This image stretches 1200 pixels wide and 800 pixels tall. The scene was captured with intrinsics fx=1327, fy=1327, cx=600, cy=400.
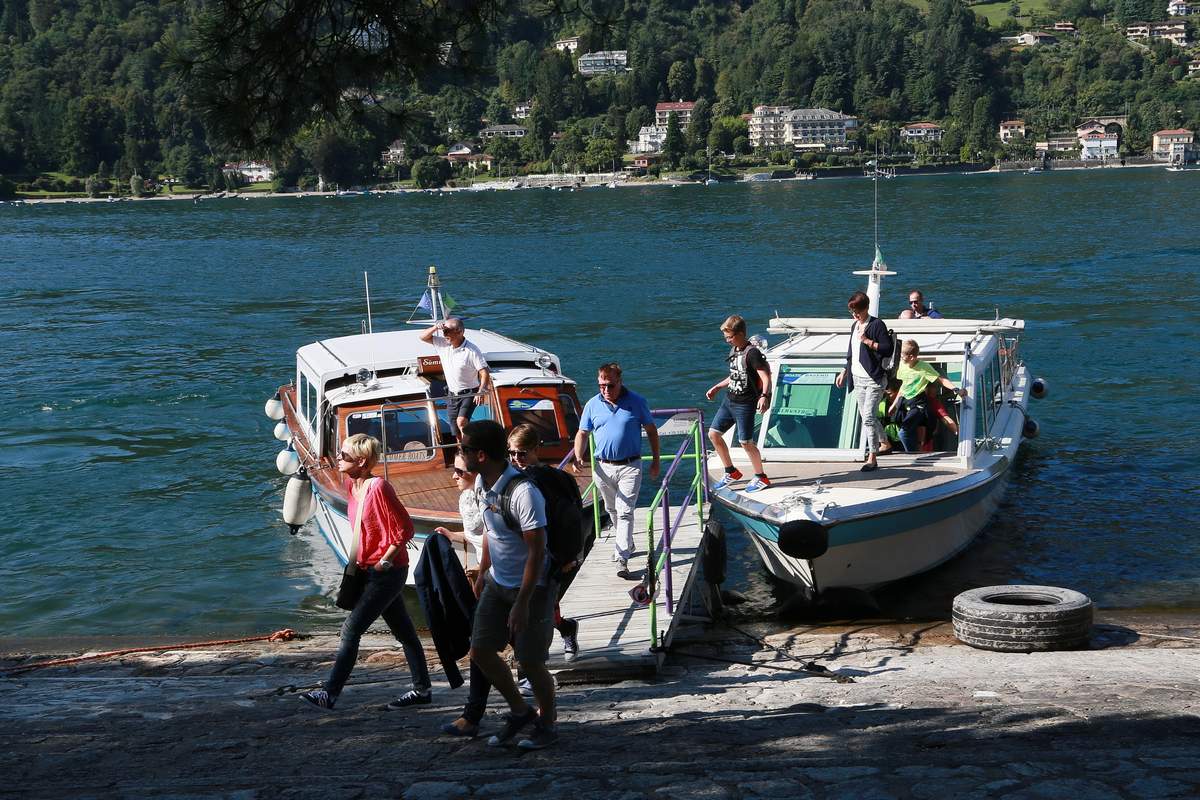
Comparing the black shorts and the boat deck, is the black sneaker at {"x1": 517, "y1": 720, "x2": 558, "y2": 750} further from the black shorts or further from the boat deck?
the black shorts

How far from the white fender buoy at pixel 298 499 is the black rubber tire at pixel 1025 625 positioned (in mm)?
7776

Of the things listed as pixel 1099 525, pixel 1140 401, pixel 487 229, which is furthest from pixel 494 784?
pixel 487 229

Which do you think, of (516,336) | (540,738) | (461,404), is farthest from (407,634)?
(516,336)

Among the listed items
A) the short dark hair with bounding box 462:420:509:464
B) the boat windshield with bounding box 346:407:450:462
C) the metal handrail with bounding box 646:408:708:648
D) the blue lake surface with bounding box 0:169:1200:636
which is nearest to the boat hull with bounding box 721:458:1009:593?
the metal handrail with bounding box 646:408:708:648

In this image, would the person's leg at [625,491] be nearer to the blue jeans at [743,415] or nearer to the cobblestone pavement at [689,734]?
the cobblestone pavement at [689,734]

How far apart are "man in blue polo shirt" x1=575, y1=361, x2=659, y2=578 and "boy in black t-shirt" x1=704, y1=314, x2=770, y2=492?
1926mm

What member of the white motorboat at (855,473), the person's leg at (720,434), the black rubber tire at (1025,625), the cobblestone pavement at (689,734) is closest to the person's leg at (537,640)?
the cobblestone pavement at (689,734)

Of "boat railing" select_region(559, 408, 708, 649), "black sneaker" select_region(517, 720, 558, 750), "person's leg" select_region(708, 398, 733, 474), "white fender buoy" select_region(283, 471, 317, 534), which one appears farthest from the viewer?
"white fender buoy" select_region(283, 471, 317, 534)

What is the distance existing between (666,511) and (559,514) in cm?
397

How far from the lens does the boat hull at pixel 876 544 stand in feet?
42.9

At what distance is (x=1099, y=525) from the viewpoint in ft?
57.7

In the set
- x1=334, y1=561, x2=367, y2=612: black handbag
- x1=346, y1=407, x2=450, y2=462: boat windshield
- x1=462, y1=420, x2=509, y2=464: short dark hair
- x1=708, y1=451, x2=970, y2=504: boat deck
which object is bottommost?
x1=708, y1=451, x2=970, y2=504: boat deck

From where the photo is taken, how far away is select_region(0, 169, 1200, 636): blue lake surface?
16.2 m

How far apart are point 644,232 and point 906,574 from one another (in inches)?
3027
